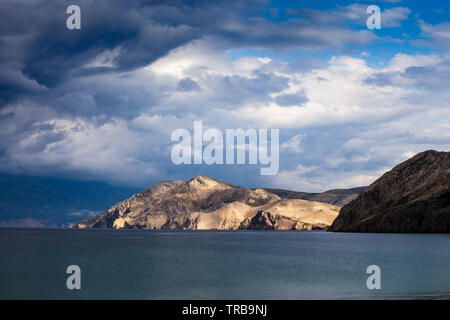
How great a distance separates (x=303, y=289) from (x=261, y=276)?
14324mm

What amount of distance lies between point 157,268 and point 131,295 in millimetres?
28435

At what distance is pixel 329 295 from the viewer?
172ft

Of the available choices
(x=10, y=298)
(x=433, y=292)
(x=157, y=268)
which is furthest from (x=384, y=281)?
(x=10, y=298)

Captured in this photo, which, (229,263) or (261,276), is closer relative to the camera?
(261,276)

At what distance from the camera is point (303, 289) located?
56531 mm

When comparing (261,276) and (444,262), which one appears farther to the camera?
(444,262)
